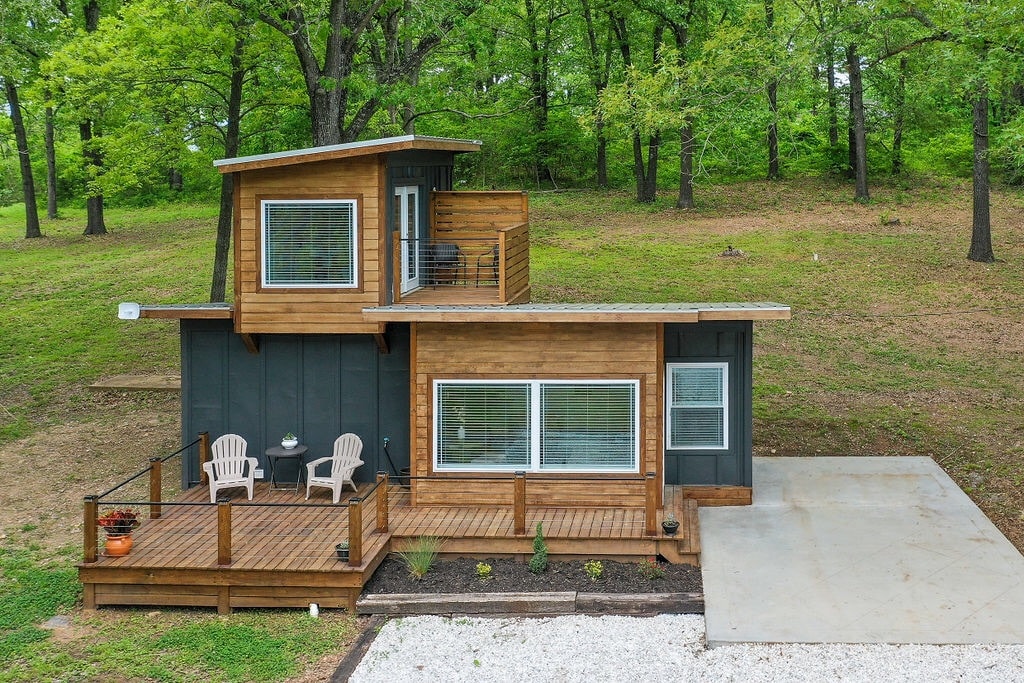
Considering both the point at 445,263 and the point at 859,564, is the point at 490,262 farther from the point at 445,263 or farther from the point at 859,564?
the point at 859,564

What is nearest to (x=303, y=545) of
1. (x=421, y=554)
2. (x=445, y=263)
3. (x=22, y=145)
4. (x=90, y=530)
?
Answer: (x=421, y=554)

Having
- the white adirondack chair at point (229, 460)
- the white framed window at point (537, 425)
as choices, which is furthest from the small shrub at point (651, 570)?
the white adirondack chair at point (229, 460)

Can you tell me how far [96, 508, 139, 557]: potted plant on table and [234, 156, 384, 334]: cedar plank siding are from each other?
9.16 feet

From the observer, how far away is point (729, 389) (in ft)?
42.5

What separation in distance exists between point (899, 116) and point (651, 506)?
23637 mm

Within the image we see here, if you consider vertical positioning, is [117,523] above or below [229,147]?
below

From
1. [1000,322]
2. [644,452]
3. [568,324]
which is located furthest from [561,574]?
[1000,322]

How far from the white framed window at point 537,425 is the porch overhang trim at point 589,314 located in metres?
0.84

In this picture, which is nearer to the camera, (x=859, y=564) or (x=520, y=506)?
(x=859, y=564)

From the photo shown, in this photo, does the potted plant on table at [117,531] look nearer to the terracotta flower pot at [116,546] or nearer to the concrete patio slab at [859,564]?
the terracotta flower pot at [116,546]

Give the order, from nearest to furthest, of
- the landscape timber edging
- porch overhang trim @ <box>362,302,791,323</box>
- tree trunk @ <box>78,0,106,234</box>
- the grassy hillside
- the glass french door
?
the landscape timber edging < the grassy hillside < porch overhang trim @ <box>362,302,791,323</box> < the glass french door < tree trunk @ <box>78,0,106,234</box>

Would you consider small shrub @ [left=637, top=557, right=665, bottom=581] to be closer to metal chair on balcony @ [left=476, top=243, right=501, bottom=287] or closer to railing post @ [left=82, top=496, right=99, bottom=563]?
metal chair on balcony @ [left=476, top=243, right=501, bottom=287]

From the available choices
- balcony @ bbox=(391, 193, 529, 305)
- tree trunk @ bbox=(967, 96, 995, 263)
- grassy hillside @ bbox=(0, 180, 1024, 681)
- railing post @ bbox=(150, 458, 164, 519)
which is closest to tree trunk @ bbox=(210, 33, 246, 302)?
grassy hillside @ bbox=(0, 180, 1024, 681)

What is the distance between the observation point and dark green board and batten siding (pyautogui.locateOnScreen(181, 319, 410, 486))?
44.3 feet
